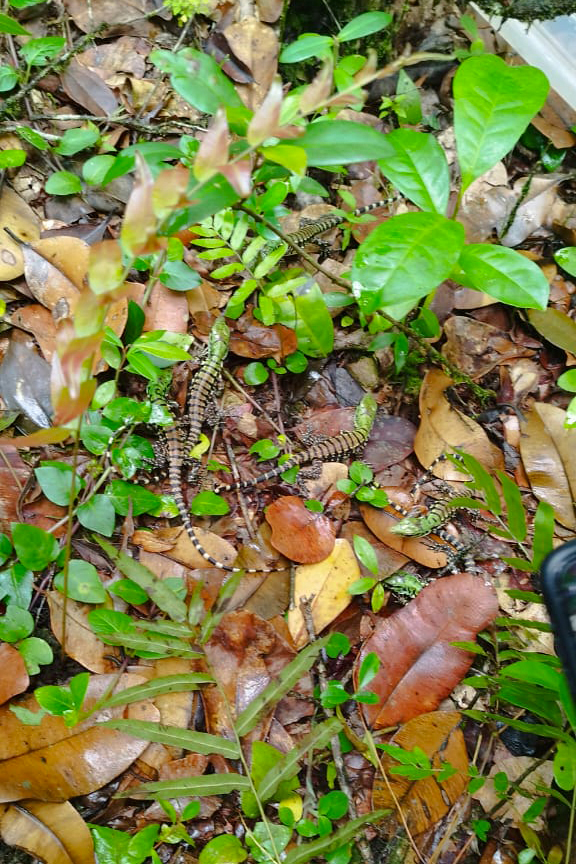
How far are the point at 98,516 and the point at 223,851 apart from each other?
4.99 feet

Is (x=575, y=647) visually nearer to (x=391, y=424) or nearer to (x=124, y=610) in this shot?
(x=124, y=610)

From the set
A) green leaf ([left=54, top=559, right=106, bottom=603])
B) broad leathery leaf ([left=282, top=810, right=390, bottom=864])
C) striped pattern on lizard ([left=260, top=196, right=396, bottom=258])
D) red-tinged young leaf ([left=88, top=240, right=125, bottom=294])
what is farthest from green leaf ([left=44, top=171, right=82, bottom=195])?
broad leathery leaf ([left=282, top=810, right=390, bottom=864])

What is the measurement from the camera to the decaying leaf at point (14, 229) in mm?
3633

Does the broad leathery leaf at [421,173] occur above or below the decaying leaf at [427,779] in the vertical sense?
above

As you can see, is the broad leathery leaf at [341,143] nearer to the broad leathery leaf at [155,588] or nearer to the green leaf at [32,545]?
the broad leathery leaf at [155,588]

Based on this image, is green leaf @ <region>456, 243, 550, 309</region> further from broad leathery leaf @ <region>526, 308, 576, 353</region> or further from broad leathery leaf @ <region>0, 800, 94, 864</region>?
broad leathery leaf @ <region>0, 800, 94, 864</region>

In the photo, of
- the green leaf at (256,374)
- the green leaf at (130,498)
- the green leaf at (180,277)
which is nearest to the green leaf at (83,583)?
the green leaf at (130,498)

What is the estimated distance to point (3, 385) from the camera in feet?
11.4

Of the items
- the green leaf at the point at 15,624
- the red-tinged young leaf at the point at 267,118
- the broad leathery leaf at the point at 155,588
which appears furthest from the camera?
the green leaf at the point at 15,624

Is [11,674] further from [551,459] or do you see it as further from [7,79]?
[7,79]

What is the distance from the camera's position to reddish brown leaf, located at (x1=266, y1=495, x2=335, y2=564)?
3.41 metres

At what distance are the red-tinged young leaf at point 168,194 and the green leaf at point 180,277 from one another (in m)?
2.30

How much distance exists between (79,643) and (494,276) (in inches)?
98.2

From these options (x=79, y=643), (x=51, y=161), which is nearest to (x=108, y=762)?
(x=79, y=643)
